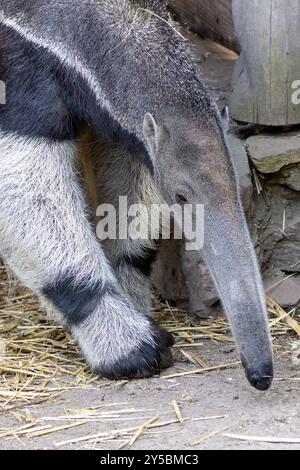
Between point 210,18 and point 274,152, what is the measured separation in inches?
85.5

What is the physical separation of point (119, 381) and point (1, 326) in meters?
1.19

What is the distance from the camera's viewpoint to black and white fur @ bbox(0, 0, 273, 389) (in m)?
5.32

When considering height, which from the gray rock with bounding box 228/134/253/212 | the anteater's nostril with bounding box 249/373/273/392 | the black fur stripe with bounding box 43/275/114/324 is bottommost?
the black fur stripe with bounding box 43/275/114/324

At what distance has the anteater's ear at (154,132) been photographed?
5203mm

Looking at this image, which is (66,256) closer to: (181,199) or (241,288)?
(181,199)

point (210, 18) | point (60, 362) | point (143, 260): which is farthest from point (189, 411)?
point (210, 18)

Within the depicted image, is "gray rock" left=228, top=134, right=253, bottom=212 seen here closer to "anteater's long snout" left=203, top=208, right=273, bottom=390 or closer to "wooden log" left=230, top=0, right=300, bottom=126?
"wooden log" left=230, top=0, right=300, bottom=126

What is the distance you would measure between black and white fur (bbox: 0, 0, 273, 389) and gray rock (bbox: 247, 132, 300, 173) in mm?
929

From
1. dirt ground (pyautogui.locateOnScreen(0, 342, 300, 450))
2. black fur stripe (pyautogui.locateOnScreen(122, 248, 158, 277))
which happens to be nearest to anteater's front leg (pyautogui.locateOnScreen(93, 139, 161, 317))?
black fur stripe (pyautogui.locateOnScreen(122, 248, 158, 277))

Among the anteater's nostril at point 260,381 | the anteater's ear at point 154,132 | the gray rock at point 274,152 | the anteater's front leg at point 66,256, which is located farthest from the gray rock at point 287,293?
the anteater's nostril at point 260,381

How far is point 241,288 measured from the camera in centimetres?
479

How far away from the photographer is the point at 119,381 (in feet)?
18.0

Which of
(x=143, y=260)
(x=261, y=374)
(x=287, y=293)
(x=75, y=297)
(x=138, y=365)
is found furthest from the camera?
(x=287, y=293)

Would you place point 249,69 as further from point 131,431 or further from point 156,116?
point 131,431
